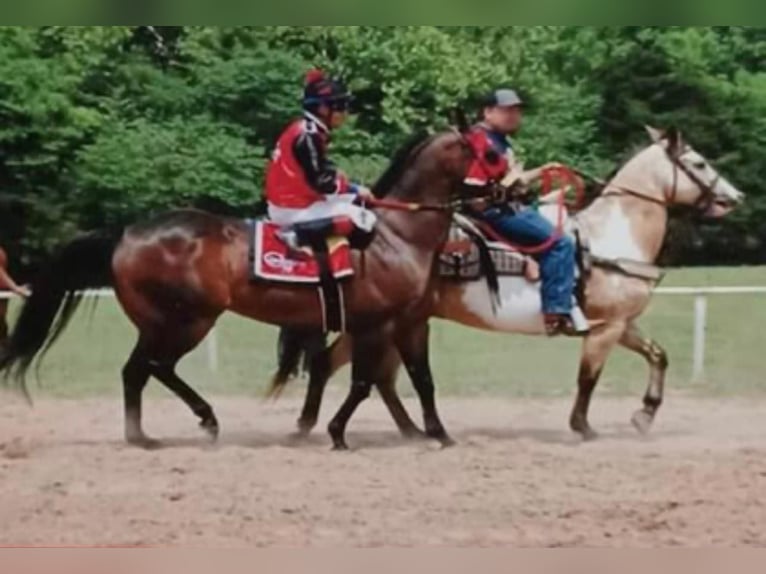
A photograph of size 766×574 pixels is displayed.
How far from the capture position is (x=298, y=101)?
3.37m

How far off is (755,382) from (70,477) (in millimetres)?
1359

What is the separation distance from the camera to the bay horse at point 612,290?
341 centimetres

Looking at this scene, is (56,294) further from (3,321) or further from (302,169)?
(302,169)

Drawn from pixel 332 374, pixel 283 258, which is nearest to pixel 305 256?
pixel 283 258

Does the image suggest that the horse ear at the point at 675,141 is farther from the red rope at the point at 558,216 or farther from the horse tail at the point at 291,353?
the horse tail at the point at 291,353

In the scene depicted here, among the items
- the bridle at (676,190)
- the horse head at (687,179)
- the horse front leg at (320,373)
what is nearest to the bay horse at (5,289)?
the horse front leg at (320,373)

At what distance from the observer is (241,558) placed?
11.2ft

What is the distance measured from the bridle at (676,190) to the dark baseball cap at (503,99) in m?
0.25

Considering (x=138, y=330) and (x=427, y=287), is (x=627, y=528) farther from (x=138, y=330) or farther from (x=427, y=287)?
(x=138, y=330)

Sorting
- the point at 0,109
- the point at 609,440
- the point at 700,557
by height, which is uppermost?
the point at 0,109

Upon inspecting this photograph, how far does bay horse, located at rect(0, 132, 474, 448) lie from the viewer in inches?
133

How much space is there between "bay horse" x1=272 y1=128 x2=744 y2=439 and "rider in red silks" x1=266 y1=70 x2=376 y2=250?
0.21 meters

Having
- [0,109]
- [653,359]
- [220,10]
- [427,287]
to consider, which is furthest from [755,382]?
[0,109]

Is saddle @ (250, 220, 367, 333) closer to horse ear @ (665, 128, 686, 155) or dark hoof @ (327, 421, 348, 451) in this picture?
dark hoof @ (327, 421, 348, 451)
